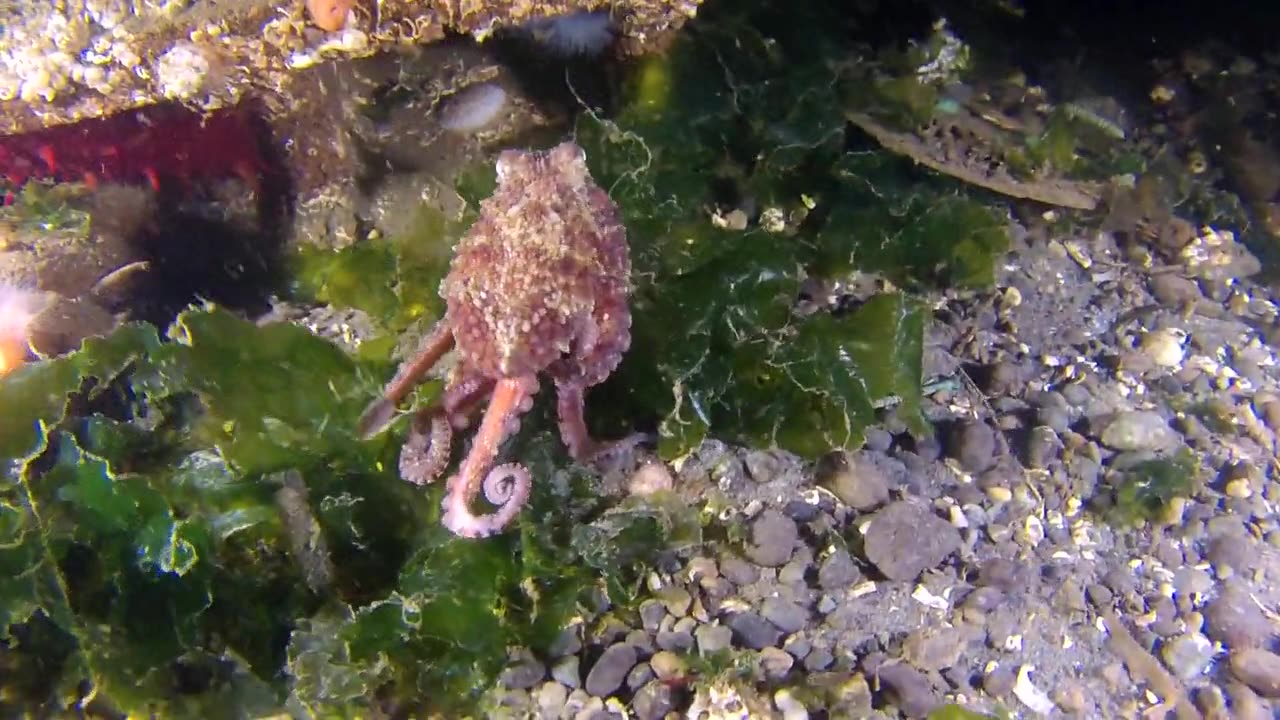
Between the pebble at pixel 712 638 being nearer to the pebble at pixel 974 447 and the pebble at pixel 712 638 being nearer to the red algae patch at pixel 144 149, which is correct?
the pebble at pixel 974 447

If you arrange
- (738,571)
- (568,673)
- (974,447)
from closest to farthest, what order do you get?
(568,673)
(738,571)
(974,447)

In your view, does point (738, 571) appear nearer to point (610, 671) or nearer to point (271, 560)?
point (610, 671)

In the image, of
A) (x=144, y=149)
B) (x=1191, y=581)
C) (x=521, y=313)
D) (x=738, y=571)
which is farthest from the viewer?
Answer: (x=144, y=149)

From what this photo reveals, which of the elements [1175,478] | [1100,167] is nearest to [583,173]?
[1175,478]

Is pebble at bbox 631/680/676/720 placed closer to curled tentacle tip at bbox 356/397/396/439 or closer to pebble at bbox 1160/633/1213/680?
curled tentacle tip at bbox 356/397/396/439

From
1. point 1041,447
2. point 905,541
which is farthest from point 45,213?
point 1041,447

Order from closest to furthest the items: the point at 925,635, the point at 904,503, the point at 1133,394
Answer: the point at 925,635 → the point at 904,503 → the point at 1133,394

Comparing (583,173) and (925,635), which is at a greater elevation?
(583,173)

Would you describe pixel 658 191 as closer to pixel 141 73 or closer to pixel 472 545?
pixel 472 545
